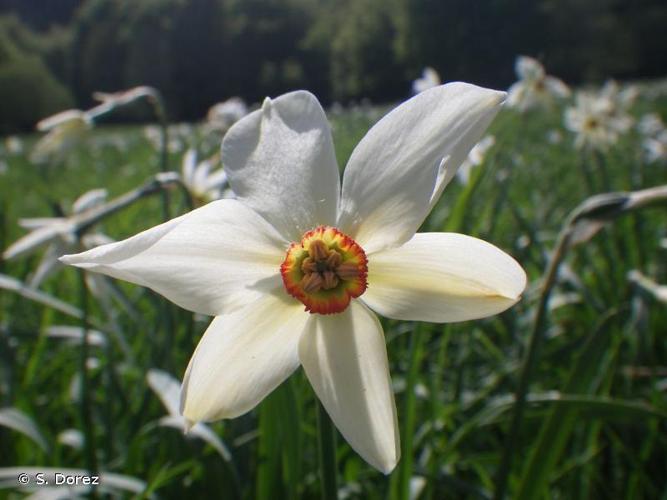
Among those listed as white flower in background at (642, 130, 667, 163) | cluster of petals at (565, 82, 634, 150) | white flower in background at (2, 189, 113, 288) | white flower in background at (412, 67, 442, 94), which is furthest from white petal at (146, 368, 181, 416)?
white flower in background at (642, 130, 667, 163)

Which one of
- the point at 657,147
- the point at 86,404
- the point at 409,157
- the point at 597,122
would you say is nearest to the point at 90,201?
the point at 86,404

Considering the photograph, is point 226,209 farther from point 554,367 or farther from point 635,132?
point 635,132

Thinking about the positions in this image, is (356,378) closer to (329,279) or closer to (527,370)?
(329,279)

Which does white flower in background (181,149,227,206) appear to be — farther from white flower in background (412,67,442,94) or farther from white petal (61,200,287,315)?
white petal (61,200,287,315)

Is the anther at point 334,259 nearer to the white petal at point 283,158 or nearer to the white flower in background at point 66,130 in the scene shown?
the white petal at point 283,158

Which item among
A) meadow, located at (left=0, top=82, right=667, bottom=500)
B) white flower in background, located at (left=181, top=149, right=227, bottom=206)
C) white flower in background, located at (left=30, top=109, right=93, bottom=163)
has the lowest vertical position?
→ meadow, located at (left=0, top=82, right=667, bottom=500)

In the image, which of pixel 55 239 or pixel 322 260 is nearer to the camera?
pixel 322 260
